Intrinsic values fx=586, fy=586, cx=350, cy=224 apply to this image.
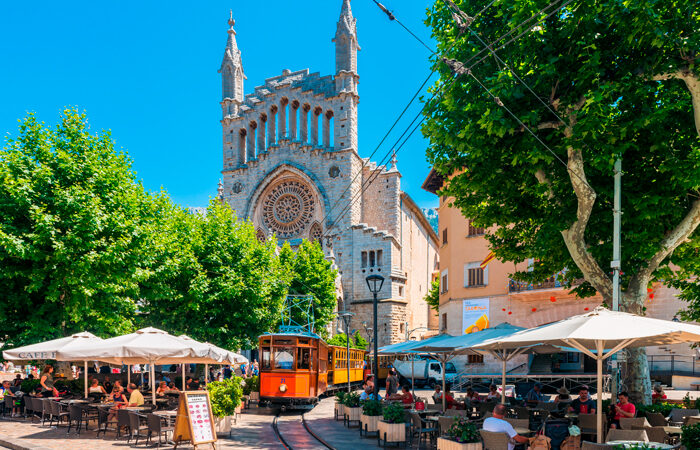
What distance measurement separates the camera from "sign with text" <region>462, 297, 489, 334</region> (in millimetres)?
30672

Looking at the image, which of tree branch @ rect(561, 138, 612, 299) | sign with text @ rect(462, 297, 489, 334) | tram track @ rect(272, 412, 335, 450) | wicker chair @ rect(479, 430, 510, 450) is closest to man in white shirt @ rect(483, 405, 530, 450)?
wicker chair @ rect(479, 430, 510, 450)

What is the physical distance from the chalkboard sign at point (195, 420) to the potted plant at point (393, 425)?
3461 millimetres

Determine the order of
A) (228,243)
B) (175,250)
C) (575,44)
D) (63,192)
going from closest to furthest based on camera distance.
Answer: (575,44), (63,192), (175,250), (228,243)

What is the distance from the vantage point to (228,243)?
27.7m

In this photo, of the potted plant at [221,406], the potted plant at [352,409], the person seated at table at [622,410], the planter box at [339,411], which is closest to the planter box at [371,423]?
the potted plant at [352,409]

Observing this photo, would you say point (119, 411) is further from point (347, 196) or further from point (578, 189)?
point (347, 196)

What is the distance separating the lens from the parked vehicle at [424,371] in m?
30.1

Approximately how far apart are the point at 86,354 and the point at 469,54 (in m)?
10.6

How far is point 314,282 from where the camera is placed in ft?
139

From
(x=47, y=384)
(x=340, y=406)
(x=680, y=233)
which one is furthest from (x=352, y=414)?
(x=47, y=384)

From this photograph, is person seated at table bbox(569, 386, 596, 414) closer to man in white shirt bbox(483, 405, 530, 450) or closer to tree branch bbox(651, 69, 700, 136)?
man in white shirt bbox(483, 405, 530, 450)

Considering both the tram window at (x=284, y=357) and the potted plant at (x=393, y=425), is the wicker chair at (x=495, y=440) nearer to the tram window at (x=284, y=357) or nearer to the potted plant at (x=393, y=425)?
the potted plant at (x=393, y=425)

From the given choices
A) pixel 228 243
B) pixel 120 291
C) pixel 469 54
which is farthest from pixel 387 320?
pixel 469 54

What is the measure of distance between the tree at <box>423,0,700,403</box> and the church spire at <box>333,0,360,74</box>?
3770 centimetres
